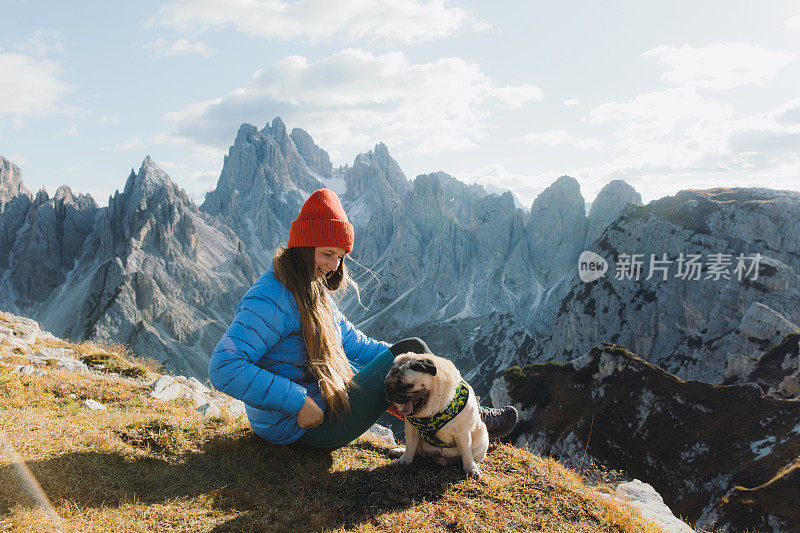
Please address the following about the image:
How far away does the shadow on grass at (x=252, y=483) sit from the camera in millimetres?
4105

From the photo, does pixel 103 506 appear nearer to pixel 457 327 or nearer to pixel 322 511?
pixel 322 511

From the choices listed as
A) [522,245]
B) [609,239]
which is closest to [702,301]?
[609,239]

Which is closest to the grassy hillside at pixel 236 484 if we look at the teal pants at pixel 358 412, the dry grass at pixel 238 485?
the dry grass at pixel 238 485

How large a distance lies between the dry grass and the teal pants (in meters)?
0.40

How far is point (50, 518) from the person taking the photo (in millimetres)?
3459

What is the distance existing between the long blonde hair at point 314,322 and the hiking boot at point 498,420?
2.41 meters

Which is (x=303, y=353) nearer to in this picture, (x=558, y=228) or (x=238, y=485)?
(x=238, y=485)

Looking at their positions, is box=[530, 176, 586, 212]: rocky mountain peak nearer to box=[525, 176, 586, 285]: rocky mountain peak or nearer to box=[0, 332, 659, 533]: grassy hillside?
box=[525, 176, 586, 285]: rocky mountain peak

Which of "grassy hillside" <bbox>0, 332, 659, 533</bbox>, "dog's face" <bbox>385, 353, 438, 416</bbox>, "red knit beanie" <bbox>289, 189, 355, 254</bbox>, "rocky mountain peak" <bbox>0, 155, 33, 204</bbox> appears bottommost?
"grassy hillside" <bbox>0, 332, 659, 533</bbox>

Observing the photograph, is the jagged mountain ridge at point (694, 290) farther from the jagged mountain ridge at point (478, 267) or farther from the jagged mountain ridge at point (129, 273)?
the jagged mountain ridge at point (129, 273)

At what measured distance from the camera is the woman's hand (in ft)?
15.2

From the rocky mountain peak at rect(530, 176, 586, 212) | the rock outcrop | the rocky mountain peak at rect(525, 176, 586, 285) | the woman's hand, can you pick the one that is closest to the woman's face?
the woman's hand

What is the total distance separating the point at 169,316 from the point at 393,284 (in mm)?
88019

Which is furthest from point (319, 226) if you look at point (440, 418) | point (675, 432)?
point (675, 432)
